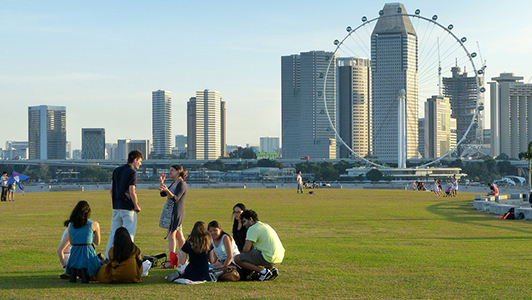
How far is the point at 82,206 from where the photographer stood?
1086 cm

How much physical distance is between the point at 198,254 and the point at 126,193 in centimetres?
220

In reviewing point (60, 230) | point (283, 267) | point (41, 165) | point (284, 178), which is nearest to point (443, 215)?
point (60, 230)

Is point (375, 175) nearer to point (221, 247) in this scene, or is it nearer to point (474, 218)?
point (474, 218)

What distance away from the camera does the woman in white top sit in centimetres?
1110

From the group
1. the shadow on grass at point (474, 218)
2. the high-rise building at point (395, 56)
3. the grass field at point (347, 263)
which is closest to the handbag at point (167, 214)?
the grass field at point (347, 263)

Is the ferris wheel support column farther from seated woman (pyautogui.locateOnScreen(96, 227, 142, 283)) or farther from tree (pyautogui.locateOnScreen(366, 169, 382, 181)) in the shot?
seated woman (pyautogui.locateOnScreen(96, 227, 142, 283))

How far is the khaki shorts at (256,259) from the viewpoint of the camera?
11.1m

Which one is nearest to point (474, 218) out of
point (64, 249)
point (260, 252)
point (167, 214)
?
point (167, 214)

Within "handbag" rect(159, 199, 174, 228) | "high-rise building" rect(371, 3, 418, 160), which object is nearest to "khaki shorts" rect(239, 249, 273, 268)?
"handbag" rect(159, 199, 174, 228)

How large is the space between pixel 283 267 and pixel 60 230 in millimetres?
9334

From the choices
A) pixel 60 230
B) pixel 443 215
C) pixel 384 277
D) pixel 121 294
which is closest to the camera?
pixel 121 294

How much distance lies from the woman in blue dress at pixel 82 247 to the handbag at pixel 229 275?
1.89m

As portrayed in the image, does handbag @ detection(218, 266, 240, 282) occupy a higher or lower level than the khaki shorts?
lower

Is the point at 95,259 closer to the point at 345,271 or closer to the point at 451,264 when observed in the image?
the point at 345,271
